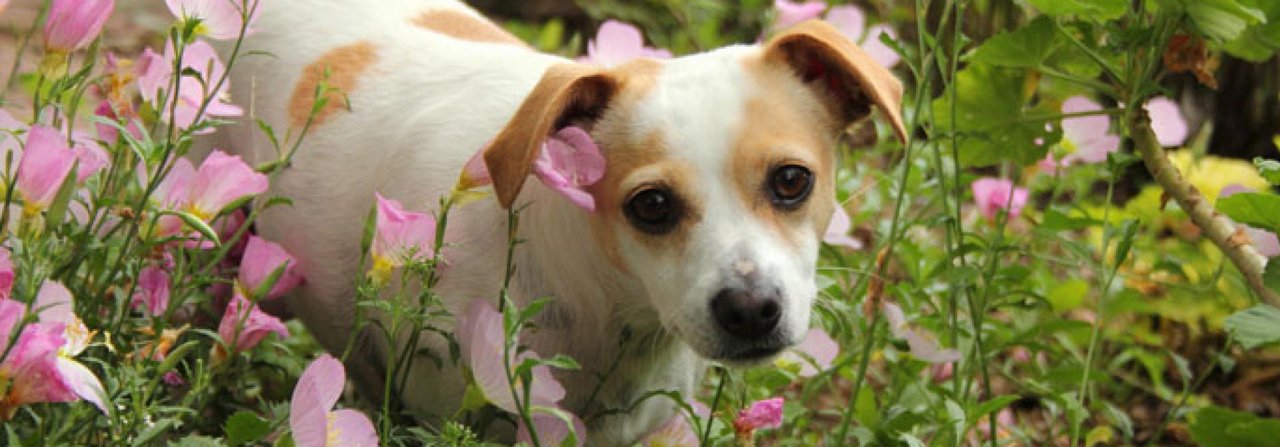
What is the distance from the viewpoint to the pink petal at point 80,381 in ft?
5.43

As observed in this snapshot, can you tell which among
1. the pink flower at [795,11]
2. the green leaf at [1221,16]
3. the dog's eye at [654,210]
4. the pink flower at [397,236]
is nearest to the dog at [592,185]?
the dog's eye at [654,210]

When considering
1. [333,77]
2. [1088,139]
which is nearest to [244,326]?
[333,77]

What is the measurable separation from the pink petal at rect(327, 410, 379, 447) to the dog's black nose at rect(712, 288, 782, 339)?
47cm

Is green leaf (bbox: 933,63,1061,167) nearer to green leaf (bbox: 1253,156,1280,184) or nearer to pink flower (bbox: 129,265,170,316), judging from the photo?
green leaf (bbox: 1253,156,1280,184)

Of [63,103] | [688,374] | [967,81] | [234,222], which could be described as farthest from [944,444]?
[63,103]

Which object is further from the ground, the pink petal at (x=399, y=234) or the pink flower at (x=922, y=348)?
the pink petal at (x=399, y=234)

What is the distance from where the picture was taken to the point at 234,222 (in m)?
2.72

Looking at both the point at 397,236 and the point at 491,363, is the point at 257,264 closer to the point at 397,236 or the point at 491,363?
the point at 397,236

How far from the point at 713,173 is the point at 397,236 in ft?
1.40

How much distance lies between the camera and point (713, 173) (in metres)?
2.16

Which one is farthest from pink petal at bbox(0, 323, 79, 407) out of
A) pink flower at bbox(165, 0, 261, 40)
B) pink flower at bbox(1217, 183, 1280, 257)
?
pink flower at bbox(1217, 183, 1280, 257)

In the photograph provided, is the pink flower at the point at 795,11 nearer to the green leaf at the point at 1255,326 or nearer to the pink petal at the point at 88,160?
the green leaf at the point at 1255,326

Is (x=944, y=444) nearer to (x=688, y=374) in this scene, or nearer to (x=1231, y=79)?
(x=688, y=374)

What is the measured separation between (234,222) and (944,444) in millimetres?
1220
